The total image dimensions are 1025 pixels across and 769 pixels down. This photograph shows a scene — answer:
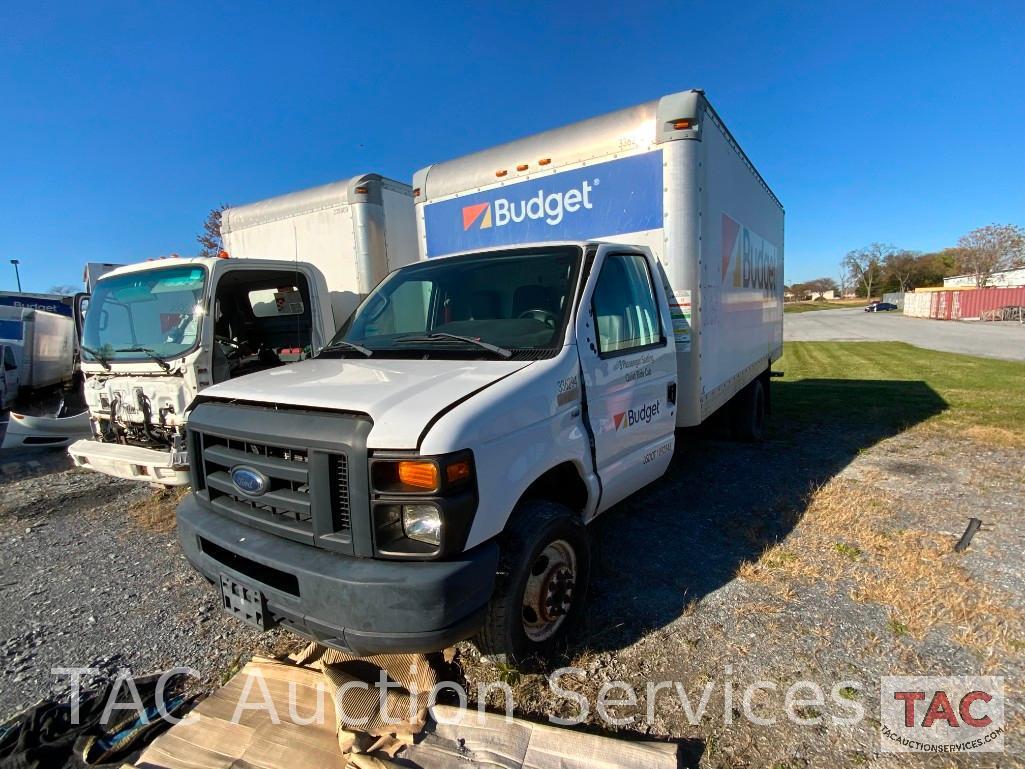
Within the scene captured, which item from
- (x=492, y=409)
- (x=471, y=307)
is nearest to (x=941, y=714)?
(x=492, y=409)

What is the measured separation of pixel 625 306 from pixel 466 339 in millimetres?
1196

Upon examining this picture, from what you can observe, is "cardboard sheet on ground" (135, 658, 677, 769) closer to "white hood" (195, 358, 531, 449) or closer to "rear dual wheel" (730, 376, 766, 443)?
"white hood" (195, 358, 531, 449)

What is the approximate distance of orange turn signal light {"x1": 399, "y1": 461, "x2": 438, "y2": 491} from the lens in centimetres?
213

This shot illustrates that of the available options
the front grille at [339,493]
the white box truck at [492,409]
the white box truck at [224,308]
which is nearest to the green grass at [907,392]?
the white box truck at [492,409]

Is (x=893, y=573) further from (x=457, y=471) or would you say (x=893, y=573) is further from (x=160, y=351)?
(x=160, y=351)

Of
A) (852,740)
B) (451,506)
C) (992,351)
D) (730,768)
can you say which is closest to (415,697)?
(451,506)

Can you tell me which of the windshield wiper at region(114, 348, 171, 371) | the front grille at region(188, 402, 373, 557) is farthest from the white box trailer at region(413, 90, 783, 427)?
the windshield wiper at region(114, 348, 171, 371)

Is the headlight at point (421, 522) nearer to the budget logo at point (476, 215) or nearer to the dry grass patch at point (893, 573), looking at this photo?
the dry grass patch at point (893, 573)

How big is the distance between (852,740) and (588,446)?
5.71 feet

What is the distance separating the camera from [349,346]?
3.51 meters

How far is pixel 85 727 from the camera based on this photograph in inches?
97.8

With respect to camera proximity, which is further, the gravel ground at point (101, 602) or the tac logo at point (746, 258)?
the tac logo at point (746, 258)

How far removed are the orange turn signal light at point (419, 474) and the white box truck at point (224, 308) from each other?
316cm

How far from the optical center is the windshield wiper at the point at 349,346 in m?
3.35
